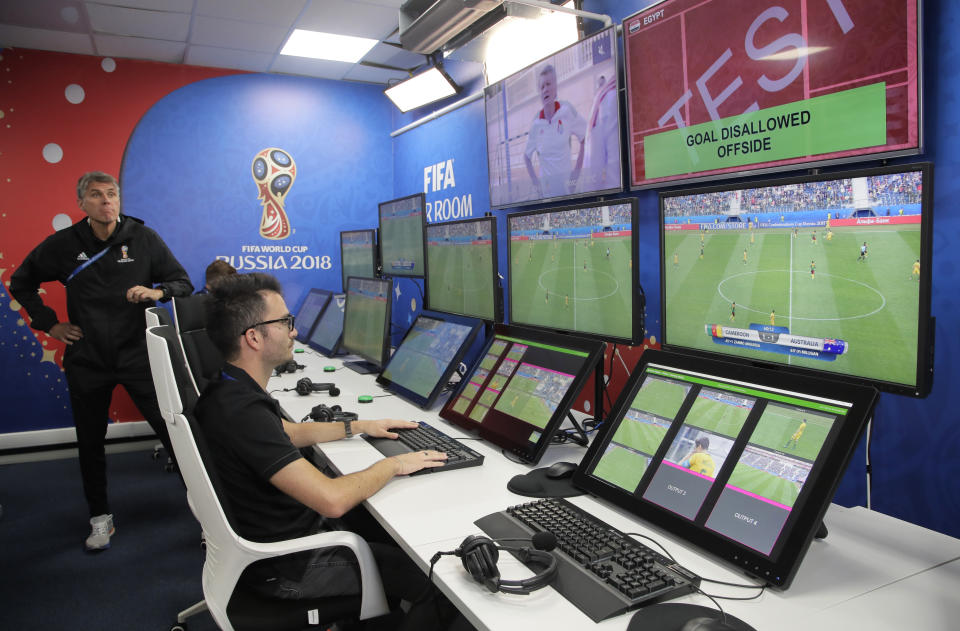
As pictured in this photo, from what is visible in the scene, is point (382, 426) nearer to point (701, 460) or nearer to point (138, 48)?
point (701, 460)

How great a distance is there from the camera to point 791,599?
0.99 m

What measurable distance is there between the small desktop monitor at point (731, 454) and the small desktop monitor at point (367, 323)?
164 centimetres

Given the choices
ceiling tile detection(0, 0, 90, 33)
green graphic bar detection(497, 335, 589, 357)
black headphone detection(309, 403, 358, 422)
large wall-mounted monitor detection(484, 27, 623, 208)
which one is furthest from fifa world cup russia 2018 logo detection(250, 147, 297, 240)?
green graphic bar detection(497, 335, 589, 357)

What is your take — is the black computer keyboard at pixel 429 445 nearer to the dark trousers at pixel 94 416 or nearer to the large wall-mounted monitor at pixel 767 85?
the large wall-mounted monitor at pixel 767 85

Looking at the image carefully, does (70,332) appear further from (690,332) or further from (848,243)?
(848,243)

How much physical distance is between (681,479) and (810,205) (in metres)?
0.60

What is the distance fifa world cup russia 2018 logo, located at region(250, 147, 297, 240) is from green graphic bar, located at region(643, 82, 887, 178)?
3.46 m

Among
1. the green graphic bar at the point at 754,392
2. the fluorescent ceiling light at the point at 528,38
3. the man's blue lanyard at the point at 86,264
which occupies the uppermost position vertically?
the fluorescent ceiling light at the point at 528,38

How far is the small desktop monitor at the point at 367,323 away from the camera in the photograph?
9.59 feet

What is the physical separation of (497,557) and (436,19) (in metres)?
2.27

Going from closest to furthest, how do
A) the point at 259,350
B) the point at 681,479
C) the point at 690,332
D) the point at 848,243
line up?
the point at 848,243 → the point at 681,479 → the point at 690,332 → the point at 259,350

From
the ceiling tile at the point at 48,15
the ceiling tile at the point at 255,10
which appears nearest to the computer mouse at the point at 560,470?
the ceiling tile at the point at 255,10

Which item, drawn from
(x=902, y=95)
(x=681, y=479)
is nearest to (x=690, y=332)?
(x=681, y=479)

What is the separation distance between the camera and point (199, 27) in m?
3.83
